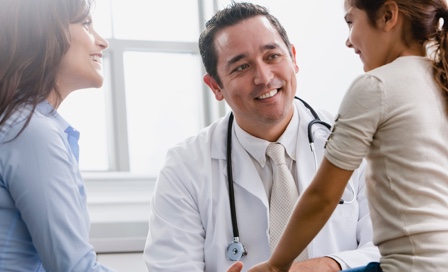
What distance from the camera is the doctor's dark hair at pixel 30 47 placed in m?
1.50

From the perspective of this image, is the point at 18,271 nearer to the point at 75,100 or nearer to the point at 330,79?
the point at 75,100

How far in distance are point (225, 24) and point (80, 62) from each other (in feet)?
2.44

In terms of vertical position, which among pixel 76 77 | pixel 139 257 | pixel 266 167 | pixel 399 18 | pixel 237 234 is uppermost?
pixel 399 18

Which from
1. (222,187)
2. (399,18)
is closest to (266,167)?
(222,187)

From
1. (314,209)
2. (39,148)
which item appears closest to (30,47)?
(39,148)

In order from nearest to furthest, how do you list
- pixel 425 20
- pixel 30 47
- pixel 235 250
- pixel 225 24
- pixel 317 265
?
1. pixel 425 20
2. pixel 30 47
3. pixel 317 265
4. pixel 235 250
5. pixel 225 24

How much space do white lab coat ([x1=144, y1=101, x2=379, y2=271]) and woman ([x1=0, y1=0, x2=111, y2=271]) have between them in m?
0.54

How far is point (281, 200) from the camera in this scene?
2002 millimetres

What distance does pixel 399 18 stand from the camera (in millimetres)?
1355

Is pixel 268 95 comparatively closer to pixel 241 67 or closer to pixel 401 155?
pixel 241 67

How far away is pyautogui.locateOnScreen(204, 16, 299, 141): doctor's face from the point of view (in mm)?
2088

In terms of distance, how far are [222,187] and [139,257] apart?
0.99m

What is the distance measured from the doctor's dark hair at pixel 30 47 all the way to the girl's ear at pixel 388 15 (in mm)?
664

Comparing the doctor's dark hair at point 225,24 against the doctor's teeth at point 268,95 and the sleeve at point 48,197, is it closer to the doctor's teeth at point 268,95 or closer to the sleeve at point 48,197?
the doctor's teeth at point 268,95
